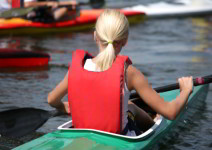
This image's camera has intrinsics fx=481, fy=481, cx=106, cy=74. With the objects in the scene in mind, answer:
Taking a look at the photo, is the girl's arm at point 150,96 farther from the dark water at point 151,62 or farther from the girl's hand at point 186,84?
the dark water at point 151,62

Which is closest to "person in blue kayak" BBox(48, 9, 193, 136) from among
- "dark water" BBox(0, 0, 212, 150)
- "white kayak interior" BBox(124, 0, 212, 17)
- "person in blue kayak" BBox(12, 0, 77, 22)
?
"dark water" BBox(0, 0, 212, 150)

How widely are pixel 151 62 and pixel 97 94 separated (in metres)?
4.42

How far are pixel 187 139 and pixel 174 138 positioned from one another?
0.19m

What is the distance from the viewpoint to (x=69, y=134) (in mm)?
2969

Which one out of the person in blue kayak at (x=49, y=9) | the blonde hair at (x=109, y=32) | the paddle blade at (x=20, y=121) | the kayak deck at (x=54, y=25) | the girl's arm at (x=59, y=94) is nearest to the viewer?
the blonde hair at (x=109, y=32)

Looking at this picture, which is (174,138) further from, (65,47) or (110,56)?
(65,47)

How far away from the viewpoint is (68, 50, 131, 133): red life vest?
2.79 metres

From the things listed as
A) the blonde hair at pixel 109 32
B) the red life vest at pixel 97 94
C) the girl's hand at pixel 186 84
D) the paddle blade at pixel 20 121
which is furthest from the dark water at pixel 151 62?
the blonde hair at pixel 109 32

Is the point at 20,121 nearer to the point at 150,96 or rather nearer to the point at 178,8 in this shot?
the point at 150,96

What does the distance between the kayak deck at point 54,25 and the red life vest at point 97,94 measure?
6.35 metres

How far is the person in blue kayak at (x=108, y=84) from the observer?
9.12 ft

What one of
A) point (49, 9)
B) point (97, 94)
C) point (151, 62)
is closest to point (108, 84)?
point (97, 94)

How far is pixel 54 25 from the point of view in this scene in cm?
987

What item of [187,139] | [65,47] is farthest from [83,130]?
[65,47]
